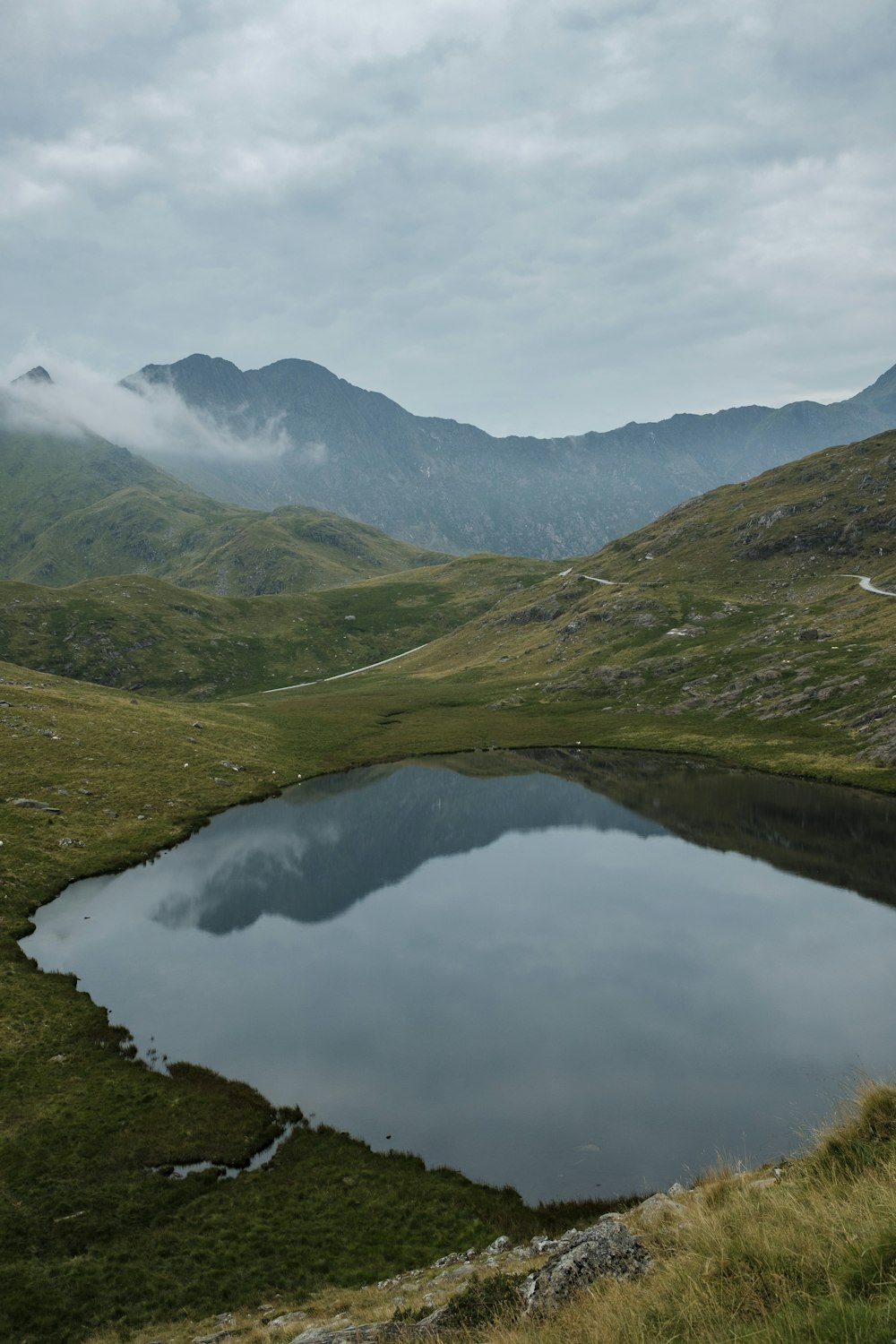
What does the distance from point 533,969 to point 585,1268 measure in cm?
3143

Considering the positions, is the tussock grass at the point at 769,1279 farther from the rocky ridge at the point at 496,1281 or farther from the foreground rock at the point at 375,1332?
the foreground rock at the point at 375,1332

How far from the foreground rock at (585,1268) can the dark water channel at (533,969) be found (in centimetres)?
1395

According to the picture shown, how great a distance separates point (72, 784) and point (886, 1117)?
7382 centimetres

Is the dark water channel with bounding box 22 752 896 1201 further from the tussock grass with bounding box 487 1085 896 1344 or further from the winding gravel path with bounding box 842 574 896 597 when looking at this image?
the winding gravel path with bounding box 842 574 896 597

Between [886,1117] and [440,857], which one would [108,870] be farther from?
[886,1117]

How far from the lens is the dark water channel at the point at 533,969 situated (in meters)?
29.1

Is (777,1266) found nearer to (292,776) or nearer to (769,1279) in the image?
(769,1279)

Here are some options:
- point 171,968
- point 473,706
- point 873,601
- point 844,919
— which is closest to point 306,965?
point 171,968

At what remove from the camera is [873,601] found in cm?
12812

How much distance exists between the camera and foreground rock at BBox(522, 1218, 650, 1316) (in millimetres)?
12266

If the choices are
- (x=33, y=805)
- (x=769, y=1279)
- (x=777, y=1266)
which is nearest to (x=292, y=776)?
(x=33, y=805)

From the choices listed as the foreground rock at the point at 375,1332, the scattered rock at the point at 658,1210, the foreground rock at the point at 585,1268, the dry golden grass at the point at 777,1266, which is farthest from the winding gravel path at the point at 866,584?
the foreground rock at the point at 375,1332

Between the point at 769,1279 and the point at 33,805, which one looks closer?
the point at 769,1279

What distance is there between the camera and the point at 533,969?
141 feet
